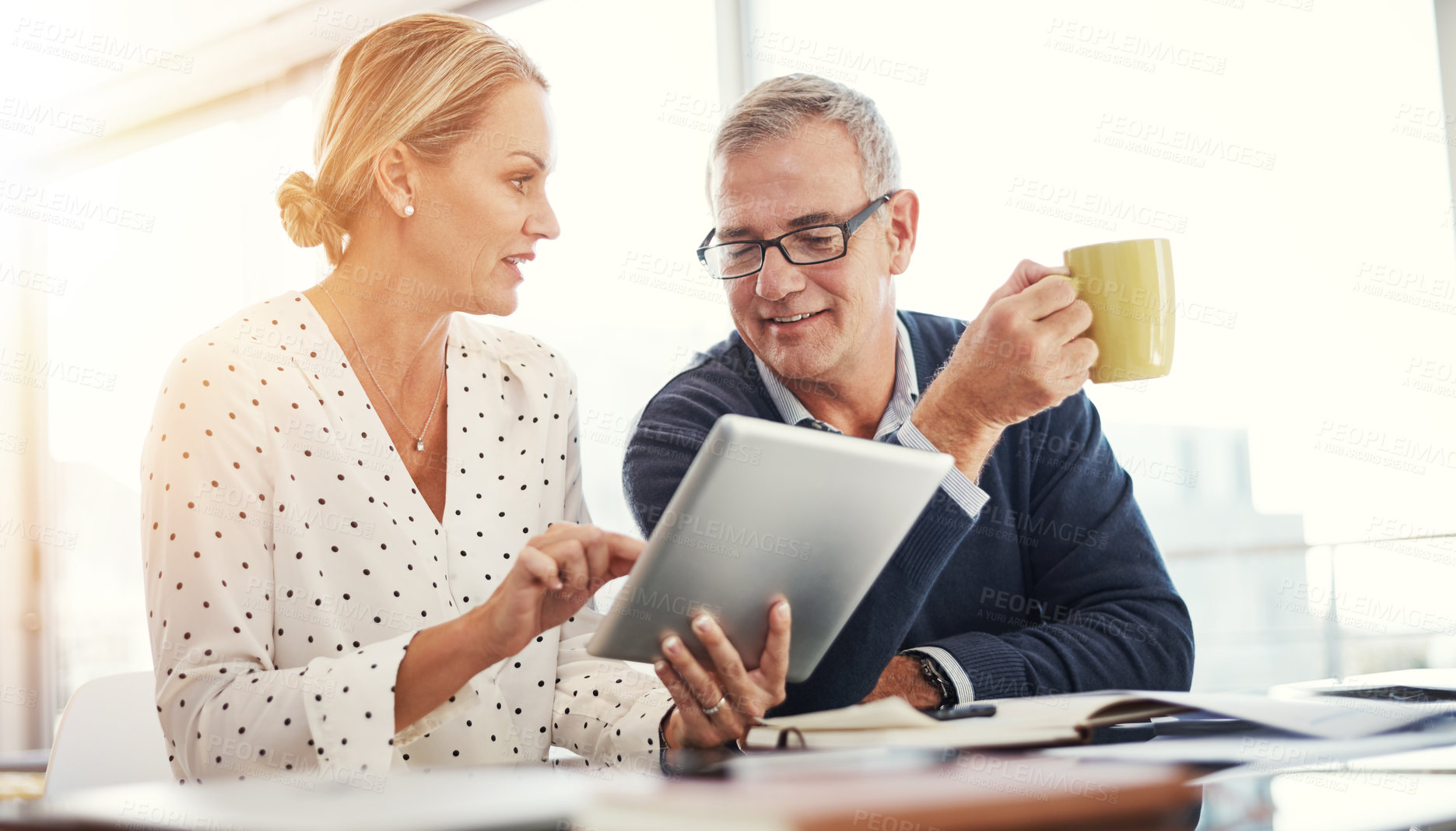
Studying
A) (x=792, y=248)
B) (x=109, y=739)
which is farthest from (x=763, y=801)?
(x=109, y=739)

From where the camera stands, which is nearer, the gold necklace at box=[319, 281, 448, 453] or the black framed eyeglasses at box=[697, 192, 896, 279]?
the gold necklace at box=[319, 281, 448, 453]

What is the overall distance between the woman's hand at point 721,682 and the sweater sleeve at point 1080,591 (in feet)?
0.74

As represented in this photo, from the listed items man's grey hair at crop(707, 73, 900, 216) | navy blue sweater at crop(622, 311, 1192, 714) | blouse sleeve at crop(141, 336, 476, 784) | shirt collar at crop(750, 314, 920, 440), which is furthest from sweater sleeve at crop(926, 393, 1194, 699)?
blouse sleeve at crop(141, 336, 476, 784)

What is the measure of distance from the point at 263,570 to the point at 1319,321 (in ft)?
6.86

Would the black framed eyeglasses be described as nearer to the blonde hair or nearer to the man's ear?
the man's ear

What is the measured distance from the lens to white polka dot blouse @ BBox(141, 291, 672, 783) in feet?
3.20

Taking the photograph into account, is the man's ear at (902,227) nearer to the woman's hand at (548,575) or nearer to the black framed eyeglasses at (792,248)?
the black framed eyeglasses at (792,248)

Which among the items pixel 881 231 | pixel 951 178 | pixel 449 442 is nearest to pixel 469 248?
pixel 449 442

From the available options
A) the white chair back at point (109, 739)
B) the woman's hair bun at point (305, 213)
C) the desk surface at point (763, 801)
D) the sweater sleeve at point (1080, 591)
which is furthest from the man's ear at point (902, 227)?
the white chair back at point (109, 739)

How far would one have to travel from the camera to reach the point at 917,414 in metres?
1.16

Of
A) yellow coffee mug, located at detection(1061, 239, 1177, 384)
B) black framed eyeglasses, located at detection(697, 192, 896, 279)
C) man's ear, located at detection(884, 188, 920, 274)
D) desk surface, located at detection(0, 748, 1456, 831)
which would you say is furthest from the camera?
man's ear, located at detection(884, 188, 920, 274)

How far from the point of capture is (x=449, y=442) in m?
1.34

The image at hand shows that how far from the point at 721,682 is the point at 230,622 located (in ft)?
1.64

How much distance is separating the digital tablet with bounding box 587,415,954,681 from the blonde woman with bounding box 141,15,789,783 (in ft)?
0.12
